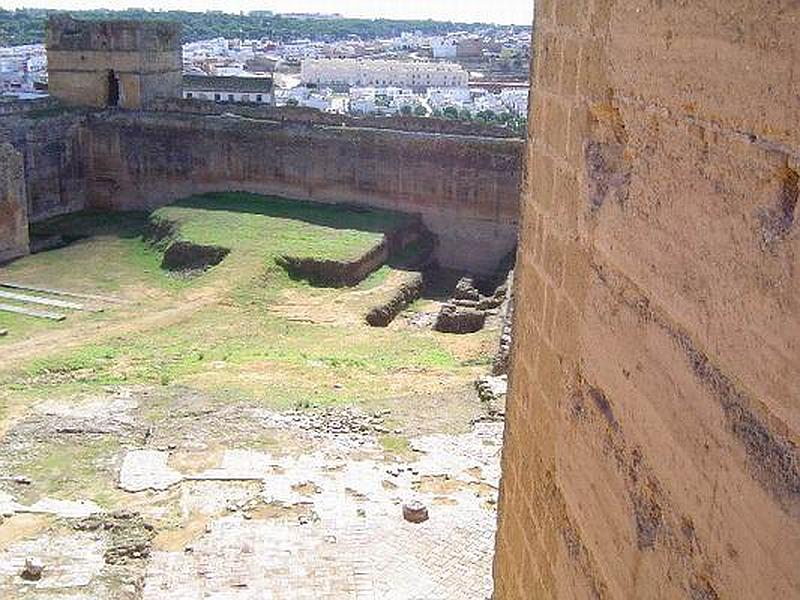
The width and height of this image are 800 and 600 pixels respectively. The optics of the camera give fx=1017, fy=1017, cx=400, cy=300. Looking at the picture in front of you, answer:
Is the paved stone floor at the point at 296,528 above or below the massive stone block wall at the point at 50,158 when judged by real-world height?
below

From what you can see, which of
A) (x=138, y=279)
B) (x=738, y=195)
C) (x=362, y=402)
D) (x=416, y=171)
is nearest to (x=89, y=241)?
(x=138, y=279)

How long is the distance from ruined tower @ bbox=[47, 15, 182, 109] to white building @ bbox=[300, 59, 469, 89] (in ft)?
206

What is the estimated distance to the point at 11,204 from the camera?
21.1 meters

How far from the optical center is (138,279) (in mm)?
20391

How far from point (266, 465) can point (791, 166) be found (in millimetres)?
9324

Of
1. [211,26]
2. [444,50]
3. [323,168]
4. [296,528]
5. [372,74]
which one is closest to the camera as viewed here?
[296,528]

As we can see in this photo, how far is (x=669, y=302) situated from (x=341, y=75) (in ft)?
324

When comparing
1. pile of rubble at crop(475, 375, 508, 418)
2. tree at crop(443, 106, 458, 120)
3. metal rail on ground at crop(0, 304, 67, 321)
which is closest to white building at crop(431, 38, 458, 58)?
tree at crop(443, 106, 458, 120)

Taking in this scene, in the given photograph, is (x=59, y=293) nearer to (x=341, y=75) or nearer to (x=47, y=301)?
(x=47, y=301)

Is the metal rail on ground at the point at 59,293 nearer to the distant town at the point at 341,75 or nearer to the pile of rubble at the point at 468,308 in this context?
the pile of rubble at the point at 468,308

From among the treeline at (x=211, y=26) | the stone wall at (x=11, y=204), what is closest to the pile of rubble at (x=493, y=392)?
the stone wall at (x=11, y=204)

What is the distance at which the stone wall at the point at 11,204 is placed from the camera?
2084 cm

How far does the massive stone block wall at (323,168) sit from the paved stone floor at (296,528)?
1273 centimetres

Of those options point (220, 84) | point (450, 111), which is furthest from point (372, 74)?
point (220, 84)
